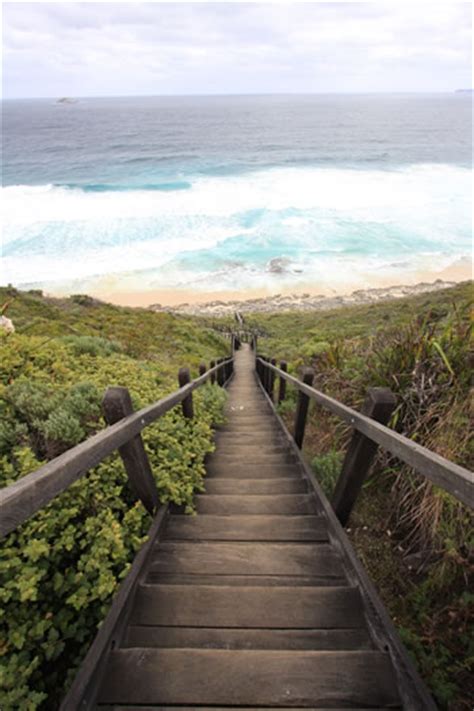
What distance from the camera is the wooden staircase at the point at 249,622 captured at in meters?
1.65

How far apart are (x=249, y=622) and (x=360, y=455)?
1214mm

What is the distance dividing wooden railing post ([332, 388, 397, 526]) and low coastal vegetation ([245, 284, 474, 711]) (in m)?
0.68

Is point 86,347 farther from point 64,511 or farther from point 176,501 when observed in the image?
point 64,511

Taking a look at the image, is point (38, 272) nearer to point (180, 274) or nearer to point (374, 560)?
point (180, 274)

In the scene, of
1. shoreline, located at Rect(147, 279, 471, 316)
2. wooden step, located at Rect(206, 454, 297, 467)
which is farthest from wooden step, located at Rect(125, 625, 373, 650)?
shoreline, located at Rect(147, 279, 471, 316)

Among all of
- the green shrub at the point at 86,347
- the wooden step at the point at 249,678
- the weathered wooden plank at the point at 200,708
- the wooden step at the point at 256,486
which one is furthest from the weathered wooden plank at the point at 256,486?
the green shrub at the point at 86,347

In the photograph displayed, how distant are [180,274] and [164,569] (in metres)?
29.5

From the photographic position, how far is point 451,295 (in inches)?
669

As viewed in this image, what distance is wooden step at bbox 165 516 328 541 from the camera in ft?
9.18

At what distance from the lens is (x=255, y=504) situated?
3.31 m

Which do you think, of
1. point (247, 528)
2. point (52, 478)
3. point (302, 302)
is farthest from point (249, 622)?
point (302, 302)

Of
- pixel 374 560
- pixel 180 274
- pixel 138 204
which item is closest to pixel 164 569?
pixel 374 560

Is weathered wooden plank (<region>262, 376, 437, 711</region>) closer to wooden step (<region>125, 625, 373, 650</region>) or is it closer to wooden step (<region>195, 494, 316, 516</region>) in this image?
wooden step (<region>125, 625, 373, 650</region>)

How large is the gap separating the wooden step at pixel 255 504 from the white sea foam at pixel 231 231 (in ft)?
88.6
